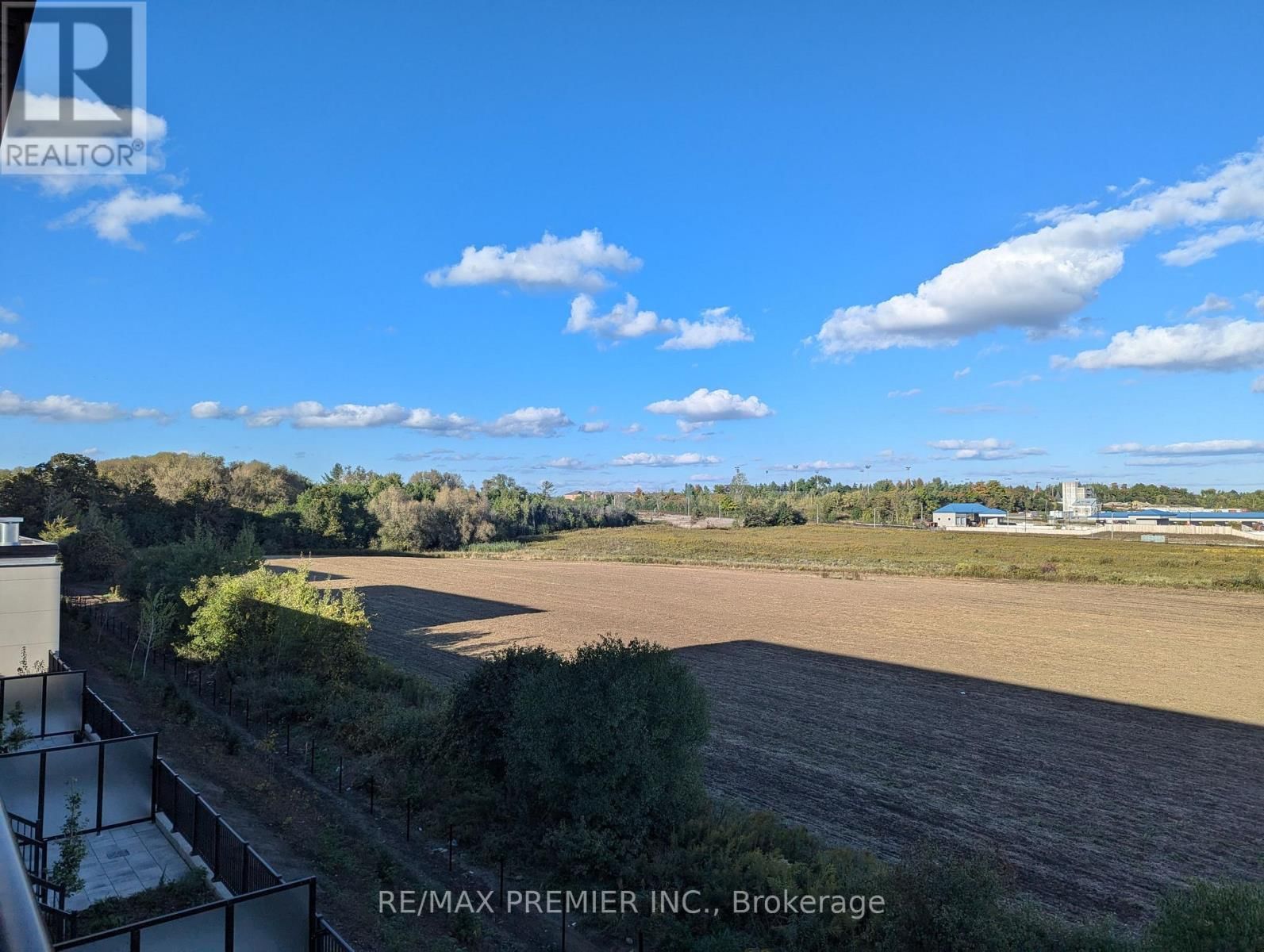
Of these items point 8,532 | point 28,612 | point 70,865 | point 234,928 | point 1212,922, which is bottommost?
point 70,865

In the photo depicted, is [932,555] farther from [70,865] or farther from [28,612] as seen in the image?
[70,865]

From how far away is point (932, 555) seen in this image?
82.2 m

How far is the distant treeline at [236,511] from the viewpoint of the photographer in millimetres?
44531

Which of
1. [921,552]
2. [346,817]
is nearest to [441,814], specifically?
[346,817]

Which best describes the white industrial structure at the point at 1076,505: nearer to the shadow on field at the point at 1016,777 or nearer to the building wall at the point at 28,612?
the shadow on field at the point at 1016,777

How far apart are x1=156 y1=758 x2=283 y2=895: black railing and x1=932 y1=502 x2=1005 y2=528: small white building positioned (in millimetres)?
144215

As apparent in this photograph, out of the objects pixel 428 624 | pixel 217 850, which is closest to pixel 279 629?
pixel 217 850

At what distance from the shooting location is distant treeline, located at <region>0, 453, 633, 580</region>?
4453 centimetres

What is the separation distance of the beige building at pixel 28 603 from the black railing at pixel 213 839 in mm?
11925

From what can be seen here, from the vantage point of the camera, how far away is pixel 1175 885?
11531 mm

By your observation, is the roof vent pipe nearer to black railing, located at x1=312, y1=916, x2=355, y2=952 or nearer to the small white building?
black railing, located at x1=312, y1=916, x2=355, y2=952

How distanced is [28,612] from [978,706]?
95.8 ft

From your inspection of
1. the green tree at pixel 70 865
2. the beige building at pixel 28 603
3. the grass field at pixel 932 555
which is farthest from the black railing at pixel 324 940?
the grass field at pixel 932 555

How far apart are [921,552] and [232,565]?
75.8 meters
